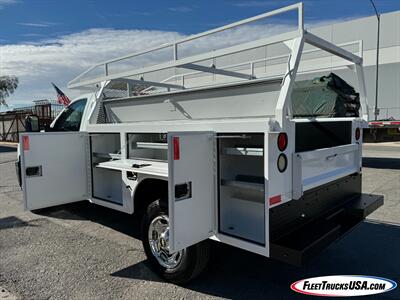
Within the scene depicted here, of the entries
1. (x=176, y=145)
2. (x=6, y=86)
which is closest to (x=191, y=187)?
(x=176, y=145)

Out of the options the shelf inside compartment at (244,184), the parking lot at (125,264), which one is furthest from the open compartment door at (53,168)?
the shelf inside compartment at (244,184)

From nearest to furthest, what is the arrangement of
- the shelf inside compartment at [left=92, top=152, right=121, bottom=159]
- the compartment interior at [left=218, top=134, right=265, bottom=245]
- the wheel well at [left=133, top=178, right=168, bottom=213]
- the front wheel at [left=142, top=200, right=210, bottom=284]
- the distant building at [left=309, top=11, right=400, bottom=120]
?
the compartment interior at [left=218, top=134, right=265, bottom=245] → the front wheel at [left=142, top=200, right=210, bottom=284] → the wheel well at [left=133, top=178, right=168, bottom=213] → the shelf inside compartment at [left=92, top=152, right=121, bottom=159] → the distant building at [left=309, top=11, right=400, bottom=120]

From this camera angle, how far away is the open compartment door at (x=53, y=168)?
4461mm

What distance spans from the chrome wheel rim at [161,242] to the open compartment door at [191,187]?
506 mm

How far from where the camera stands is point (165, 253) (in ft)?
11.7

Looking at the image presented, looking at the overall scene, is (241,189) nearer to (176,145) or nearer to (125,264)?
(176,145)

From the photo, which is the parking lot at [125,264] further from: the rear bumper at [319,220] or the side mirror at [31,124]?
the side mirror at [31,124]

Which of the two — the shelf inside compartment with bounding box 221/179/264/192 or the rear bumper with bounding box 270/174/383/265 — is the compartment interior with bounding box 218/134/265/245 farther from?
the rear bumper with bounding box 270/174/383/265

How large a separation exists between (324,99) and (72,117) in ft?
13.2

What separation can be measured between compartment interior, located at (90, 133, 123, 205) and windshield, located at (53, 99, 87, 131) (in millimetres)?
712

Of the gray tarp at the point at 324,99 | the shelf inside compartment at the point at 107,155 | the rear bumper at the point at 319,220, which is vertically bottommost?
the rear bumper at the point at 319,220

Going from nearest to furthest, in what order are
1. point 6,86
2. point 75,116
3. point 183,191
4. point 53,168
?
point 183,191
point 53,168
point 75,116
point 6,86

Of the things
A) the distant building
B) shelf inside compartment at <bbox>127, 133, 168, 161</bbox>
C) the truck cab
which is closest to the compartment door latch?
shelf inside compartment at <bbox>127, 133, 168, 161</bbox>

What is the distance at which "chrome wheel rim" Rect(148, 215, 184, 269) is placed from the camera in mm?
3482
